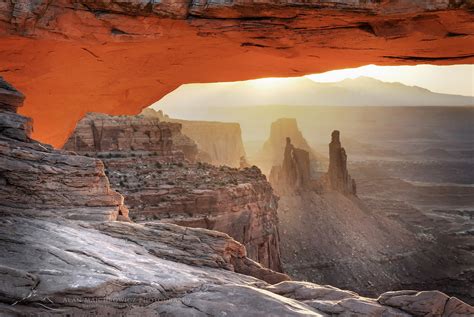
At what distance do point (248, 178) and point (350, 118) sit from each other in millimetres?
164003

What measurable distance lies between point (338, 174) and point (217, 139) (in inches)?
1808

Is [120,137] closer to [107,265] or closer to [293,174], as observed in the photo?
[107,265]

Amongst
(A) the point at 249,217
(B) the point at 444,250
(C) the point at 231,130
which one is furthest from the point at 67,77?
(C) the point at 231,130

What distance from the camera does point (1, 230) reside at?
7895 millimetres

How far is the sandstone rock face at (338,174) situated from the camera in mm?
64188

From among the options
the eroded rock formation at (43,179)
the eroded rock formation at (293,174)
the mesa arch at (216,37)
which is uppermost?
the mesa arch at (216,37)

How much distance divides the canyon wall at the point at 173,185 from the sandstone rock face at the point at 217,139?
61.3 metres

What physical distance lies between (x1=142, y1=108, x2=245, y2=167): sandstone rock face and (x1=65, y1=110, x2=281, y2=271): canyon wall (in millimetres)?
61291

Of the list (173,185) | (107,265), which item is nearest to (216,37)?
(107,265)

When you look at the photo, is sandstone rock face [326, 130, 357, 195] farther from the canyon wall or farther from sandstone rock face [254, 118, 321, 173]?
sandstone rock face [254, 118, 321, 173]

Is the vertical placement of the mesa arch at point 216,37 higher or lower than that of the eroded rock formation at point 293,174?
higher

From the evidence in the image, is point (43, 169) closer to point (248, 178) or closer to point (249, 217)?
point (249, 217)

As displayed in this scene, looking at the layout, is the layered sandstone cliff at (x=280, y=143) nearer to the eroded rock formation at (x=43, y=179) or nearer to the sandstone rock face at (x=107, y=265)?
the eroded rock formation at (x=43, y=179)

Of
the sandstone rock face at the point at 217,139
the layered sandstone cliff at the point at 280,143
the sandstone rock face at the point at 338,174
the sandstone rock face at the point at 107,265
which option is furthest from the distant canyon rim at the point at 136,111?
the layered sandstone cliff at the point at 280,143
